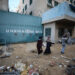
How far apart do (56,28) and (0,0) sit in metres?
9.76

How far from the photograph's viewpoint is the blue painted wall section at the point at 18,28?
9656mm

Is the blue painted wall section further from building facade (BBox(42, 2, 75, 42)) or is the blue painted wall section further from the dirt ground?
the dirt ground

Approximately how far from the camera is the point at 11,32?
10.2 m

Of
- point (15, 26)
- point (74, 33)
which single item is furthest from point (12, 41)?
point (74, 33)

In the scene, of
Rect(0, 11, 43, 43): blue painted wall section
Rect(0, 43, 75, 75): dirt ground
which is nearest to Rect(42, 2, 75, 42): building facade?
Rect(0, 11, 43, 43): blue painted wall section

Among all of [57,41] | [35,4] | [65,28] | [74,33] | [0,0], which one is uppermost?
[35,4]

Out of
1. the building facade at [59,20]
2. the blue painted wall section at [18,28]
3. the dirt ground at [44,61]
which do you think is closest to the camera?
the dirt ground at [44,61]

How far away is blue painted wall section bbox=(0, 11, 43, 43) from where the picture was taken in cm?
966

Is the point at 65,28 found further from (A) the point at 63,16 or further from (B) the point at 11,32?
(B) the point at 11,32

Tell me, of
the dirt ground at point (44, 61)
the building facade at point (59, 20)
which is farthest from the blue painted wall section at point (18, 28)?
the dirt ground at point (44, 61)

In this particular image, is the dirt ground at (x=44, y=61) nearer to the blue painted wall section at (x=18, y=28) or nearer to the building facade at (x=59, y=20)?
the building facade at (x=59, y=20)

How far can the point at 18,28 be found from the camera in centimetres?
1070

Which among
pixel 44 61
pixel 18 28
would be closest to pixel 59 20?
pixel 18 28

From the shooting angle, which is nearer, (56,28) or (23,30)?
(56,28)
